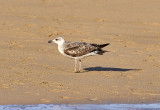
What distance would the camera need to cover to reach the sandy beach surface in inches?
432

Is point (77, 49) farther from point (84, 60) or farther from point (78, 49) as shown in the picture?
point (84, 60)

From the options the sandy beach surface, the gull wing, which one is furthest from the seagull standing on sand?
the sandy beach surface

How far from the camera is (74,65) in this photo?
14.3 m

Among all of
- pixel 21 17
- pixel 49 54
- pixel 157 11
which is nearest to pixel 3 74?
pixel 49 54

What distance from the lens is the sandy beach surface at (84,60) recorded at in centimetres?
1097

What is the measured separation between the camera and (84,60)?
1516cm

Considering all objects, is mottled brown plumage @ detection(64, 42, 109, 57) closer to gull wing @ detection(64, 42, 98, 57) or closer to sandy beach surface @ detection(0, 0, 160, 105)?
gull wing @ detection(64, 42, 98, 57)

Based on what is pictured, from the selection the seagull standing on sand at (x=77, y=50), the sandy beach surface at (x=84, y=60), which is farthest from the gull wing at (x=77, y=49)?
the sandy beach surface at (x=84, y=60)

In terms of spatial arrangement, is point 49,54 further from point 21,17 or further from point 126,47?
point 21,17

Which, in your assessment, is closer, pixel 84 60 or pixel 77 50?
pixel 77 50

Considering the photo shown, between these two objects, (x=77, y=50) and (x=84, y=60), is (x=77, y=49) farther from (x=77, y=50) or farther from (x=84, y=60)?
(x=84, y=60)

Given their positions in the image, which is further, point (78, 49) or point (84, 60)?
point (84, 60)

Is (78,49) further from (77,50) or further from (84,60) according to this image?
(84,60)

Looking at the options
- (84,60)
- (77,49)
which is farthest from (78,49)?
(84,60)
